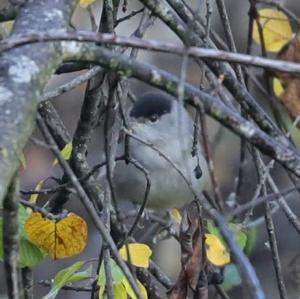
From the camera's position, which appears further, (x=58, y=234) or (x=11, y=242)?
(x=58, y=234)

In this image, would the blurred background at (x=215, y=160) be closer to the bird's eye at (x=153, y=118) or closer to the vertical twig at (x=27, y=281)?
the bird's eye at (x=153, y=118)

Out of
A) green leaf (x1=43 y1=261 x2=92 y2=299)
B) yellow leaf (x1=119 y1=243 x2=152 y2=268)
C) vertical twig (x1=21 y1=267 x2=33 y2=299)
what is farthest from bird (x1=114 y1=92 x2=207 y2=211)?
green leaf (x1=43 y1=261 x2=92 y2=299)

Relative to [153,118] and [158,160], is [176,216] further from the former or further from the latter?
[153,118]

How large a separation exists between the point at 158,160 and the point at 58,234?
3.89 ft

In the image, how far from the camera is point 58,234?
1925 mm

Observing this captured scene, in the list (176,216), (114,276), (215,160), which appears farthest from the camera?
(215,160)

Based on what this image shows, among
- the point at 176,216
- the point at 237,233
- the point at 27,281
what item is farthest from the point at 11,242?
the point at 176,216

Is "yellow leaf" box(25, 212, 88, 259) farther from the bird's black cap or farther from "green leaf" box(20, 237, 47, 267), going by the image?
the bird's black cap

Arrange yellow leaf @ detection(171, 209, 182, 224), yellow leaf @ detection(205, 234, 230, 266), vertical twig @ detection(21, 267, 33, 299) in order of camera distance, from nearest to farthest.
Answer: yellow leaf @ detection(205, 234, 230, 266), vertical twig @ detection(21, 267, 33, 299), yellow leaf @ detection(171, 209, 182, 224)

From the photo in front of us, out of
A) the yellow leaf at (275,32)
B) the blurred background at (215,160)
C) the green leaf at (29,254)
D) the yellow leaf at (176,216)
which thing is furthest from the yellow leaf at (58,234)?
the blurred background at (215,160)

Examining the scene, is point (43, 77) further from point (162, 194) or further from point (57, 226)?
point (162, 194)

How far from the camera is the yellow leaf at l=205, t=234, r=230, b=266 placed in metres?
2.05

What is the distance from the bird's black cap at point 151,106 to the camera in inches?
128

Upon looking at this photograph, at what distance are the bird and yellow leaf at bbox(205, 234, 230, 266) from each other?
60 centimetres
